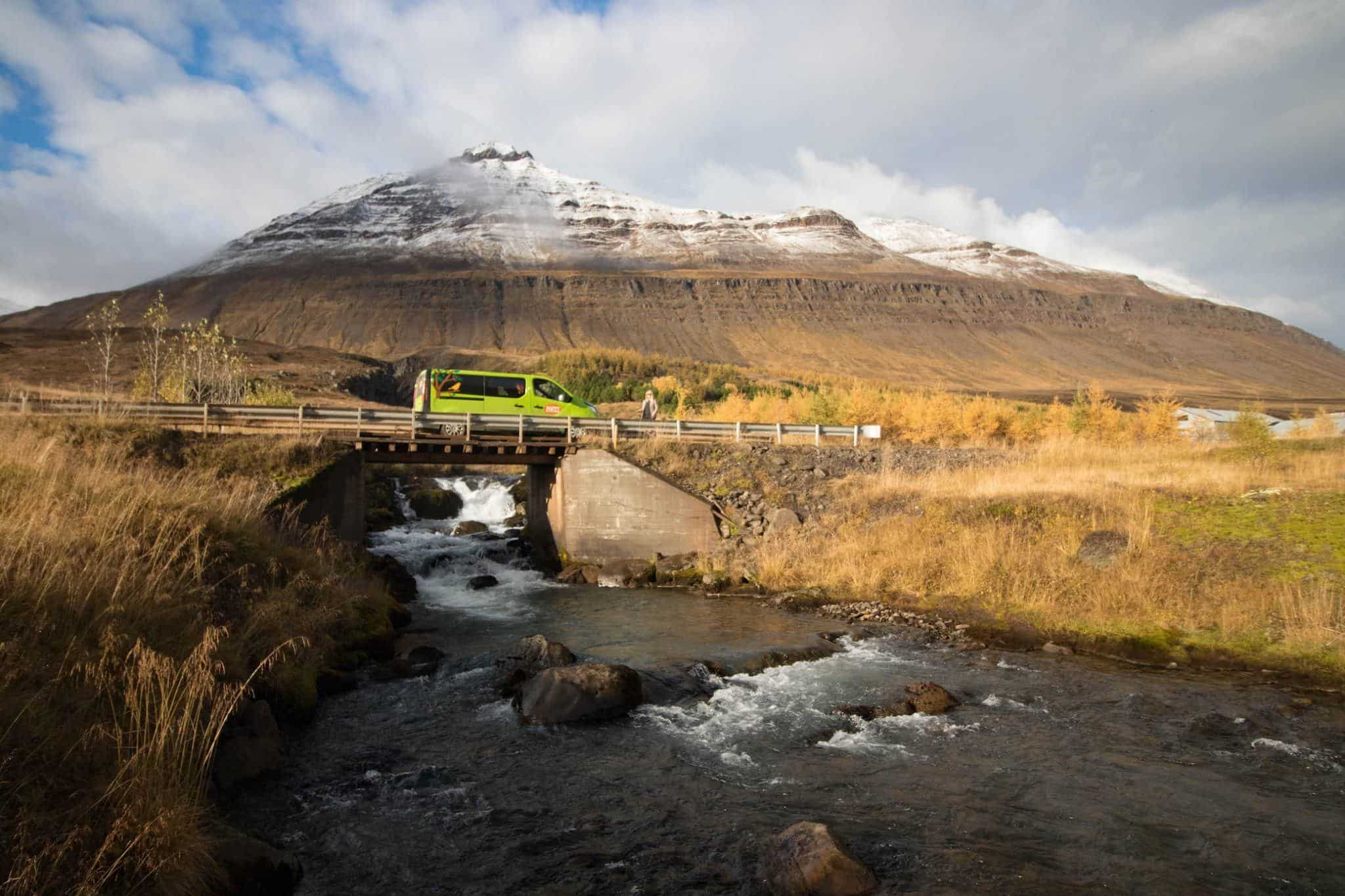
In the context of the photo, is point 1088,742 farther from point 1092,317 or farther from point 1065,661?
point 1092,317

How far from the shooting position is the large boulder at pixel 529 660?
11.4 m

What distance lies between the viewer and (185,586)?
8766mm

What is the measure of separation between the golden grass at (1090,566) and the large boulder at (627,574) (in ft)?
11.5

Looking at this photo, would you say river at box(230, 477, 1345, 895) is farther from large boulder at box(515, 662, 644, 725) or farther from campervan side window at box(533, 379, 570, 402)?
campervan side window at box(533, 379, 570, 402)

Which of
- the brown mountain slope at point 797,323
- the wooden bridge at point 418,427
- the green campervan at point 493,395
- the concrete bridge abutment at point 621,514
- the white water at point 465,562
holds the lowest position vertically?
the white water at point 465,562

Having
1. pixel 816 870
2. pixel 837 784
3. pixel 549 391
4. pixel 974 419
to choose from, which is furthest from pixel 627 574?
pixel 974 419

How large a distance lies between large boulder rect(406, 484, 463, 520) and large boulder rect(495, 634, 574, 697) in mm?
22352

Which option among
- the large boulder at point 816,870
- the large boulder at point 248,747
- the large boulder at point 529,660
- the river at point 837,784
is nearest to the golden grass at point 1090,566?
the river at point 837,784

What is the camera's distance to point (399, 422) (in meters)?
24.0

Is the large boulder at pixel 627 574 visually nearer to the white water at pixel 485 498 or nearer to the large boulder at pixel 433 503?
the white water at pixel 485 498

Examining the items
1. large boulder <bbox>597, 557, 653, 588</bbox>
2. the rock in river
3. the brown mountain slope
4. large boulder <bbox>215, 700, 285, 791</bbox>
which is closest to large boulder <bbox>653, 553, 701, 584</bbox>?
large boulder <bbox>597, 557, 653, 588</bbox>

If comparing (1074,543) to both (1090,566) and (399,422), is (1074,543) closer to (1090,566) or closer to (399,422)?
(1090,566)

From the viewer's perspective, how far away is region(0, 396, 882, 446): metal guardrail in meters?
21.1

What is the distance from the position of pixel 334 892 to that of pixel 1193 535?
16.7 metres
